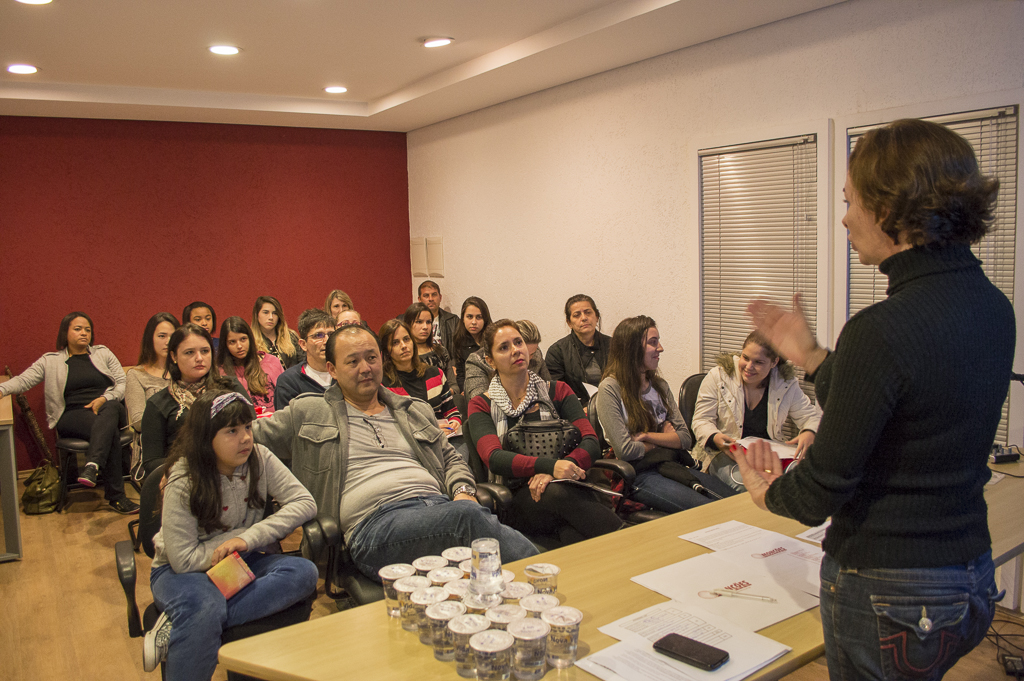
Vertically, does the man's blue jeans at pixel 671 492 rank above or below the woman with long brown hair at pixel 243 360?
below

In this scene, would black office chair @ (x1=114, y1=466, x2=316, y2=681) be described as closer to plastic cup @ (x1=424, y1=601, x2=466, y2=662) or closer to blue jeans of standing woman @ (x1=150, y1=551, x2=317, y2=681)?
blue jeans of standing woman @ (x1=150, y1=551, x2=317, y2=681)

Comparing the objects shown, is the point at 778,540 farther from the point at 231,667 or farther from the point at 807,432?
the point at 231,667

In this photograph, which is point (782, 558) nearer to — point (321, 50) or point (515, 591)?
point (515, 591)

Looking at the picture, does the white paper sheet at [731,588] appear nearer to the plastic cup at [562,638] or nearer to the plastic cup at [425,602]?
the plastic cup at [562,638]

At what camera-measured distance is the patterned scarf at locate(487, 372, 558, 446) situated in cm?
336

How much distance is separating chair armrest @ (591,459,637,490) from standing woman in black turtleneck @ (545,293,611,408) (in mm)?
1717

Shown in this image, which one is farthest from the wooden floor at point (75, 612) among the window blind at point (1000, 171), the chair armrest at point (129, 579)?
the window blind at point (1000, 171)

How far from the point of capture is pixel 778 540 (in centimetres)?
213

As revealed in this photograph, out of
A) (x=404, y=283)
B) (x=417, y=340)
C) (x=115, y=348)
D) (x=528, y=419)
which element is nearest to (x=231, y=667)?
(x=528, y=419)

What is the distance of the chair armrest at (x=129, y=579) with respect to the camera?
7.52ft

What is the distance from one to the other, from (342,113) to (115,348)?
2.87m

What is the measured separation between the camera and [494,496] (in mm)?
2980

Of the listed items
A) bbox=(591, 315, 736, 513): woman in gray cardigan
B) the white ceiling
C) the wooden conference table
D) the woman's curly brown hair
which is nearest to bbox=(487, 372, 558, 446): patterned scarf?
bbox=(591, 315, 736, 513): woman in gray cardigan

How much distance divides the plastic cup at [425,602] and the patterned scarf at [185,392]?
85.7 inches
